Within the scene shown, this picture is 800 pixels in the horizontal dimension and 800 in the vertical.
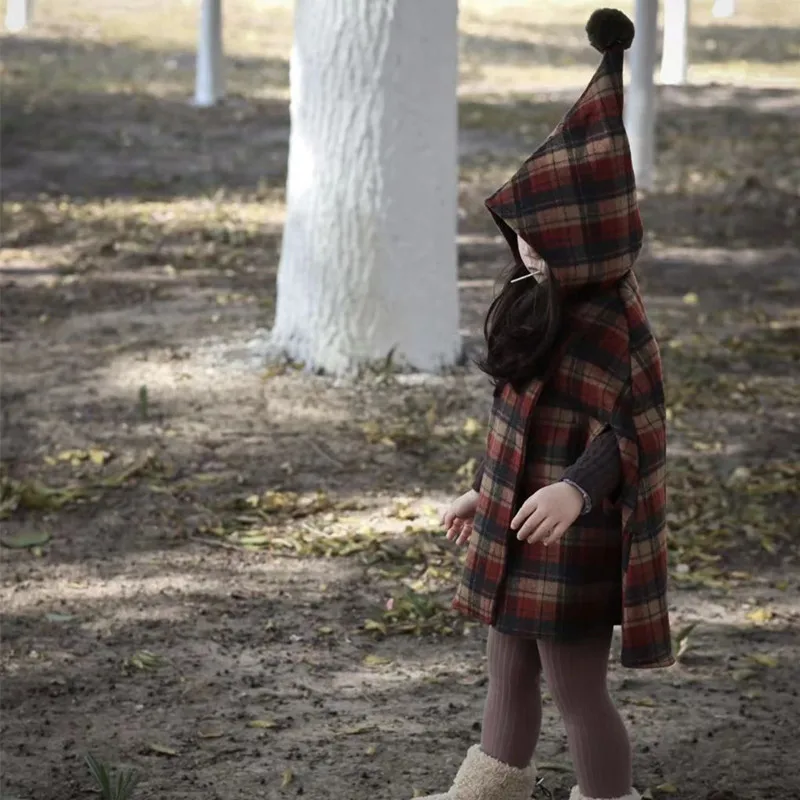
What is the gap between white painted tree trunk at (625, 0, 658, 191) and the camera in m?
10.6

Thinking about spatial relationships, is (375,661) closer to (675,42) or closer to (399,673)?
(399,673)

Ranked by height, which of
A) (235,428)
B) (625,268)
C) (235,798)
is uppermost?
(625,268)

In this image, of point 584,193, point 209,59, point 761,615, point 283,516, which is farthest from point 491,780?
point 209,59

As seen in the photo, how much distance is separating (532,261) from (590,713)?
0.87m

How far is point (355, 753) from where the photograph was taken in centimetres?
386

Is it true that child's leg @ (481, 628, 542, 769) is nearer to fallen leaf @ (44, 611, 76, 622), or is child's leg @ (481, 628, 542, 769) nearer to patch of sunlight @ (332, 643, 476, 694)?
patch of sunlight @ (332, 643, 476, 694)

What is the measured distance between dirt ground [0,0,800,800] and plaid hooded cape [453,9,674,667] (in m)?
0.85

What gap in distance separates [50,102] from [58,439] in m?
10.4

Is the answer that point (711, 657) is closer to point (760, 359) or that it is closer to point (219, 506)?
point (219, 506)

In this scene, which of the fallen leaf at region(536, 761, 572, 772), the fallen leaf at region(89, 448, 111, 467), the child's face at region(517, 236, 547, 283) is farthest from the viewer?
the fallen leaf at region(89, 448, 111, 467)

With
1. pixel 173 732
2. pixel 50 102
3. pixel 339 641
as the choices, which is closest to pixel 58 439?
pixel 339 641

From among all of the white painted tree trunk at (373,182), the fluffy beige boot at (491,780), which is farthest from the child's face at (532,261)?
the white painted tree trunk at (373,182)

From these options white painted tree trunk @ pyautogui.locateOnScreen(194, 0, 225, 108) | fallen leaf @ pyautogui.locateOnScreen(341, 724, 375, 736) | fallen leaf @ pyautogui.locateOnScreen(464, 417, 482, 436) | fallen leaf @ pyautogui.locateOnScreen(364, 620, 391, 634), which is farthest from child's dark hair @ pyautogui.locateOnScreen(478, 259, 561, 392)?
white painted tree trunk @ pyautogui.locateOnScreen(194, 0, 225, 108)

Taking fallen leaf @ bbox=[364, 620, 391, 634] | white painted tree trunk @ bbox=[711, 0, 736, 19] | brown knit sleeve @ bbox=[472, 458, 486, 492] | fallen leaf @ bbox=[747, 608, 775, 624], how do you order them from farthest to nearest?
white painted tree trunk @ bbox=[711, 0, 736, 19] < fallen leaf @ bbox=[747, 608, 775, 624] < fallen leaf @ bbox=[364, 620, 391, 634] < brown knit sleeve @ bbox=[472, 458, 486, 492]
